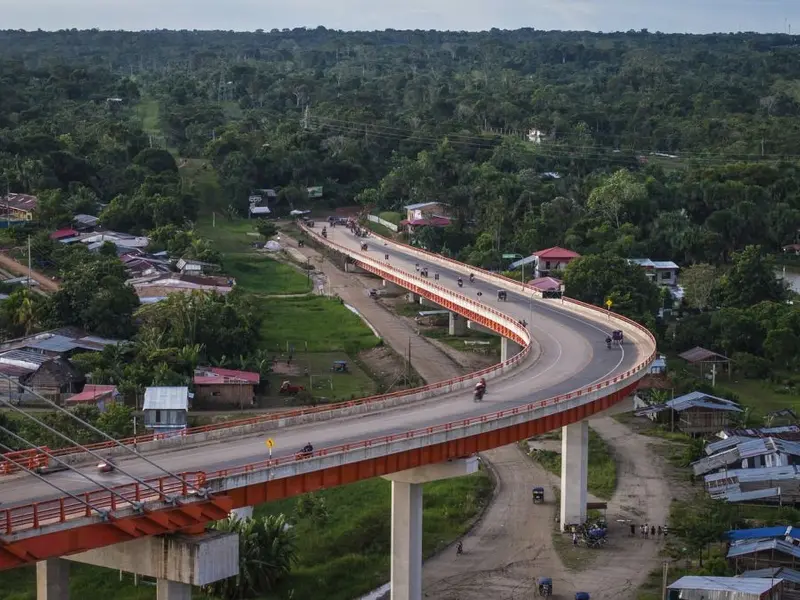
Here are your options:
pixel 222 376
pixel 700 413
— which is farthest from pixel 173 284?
pixel 700 413

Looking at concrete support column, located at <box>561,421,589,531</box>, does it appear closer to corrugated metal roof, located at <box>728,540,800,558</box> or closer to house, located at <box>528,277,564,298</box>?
corrugated metal roof, located at <box>728,540,800,558</box>

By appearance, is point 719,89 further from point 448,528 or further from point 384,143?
point 448,528

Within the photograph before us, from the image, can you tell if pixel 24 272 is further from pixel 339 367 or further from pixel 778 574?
pixel 778 574

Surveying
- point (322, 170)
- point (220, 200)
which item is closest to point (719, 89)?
point (322, 170)

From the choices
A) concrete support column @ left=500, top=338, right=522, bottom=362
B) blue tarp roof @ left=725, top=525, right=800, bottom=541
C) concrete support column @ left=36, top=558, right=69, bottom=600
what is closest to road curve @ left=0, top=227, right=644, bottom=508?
concrete support column @ left=500, top=338, right=522, bottom=362

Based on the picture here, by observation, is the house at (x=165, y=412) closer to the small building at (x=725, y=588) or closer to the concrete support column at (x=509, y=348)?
the concrete support column at (x=509, y=348)

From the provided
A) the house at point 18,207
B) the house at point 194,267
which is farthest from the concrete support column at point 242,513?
the house at point 18,207
